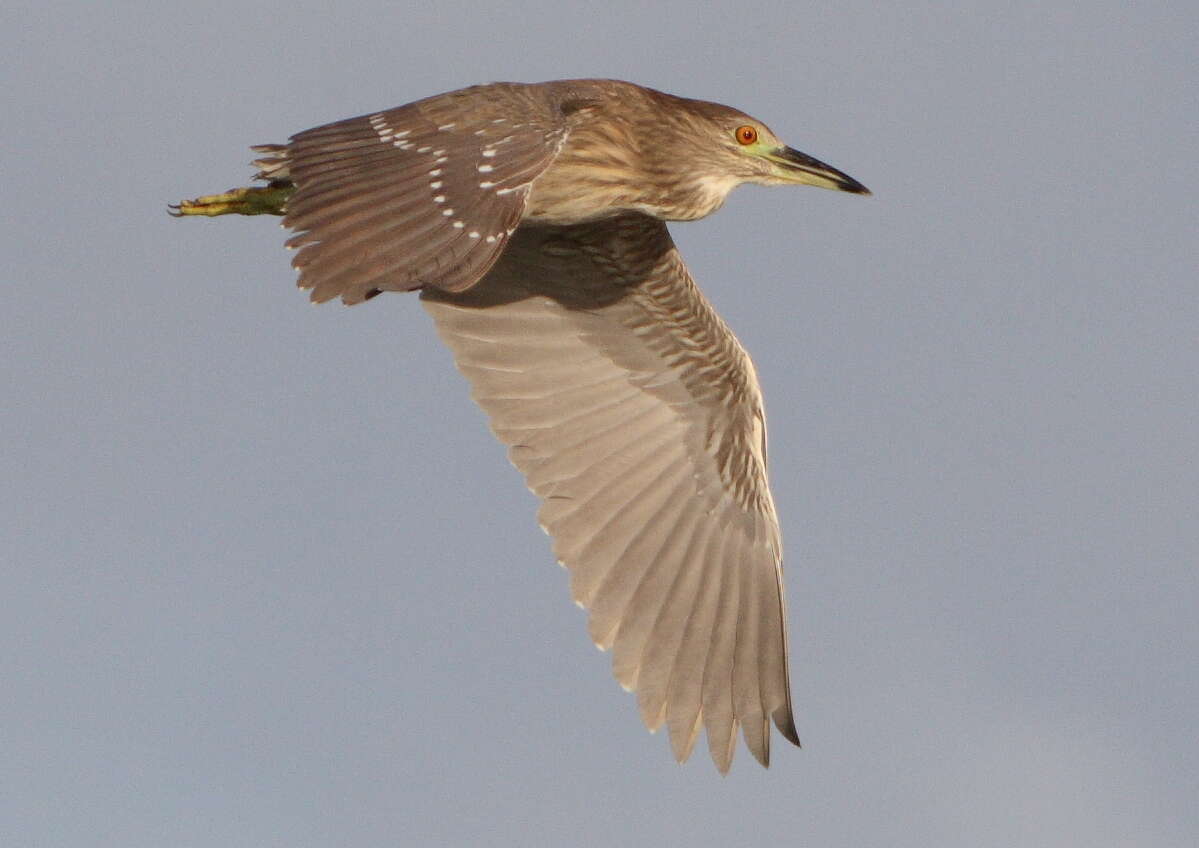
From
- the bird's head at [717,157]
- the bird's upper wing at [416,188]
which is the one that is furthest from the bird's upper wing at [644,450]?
the bird's upper wing at [416,188]

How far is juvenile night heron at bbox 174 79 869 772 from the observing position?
10180mm

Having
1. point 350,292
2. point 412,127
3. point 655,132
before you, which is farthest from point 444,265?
point 655,132

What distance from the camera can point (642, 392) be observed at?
1166cm

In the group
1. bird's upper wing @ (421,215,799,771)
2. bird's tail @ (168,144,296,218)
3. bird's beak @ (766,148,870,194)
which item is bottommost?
bird's upper wing @ (421,215,799,771)

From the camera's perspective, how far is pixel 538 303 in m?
11.4

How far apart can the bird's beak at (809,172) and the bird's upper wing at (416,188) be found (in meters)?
1.66

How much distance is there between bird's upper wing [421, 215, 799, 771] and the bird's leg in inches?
45.7

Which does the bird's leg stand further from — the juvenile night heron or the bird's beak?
the bird's beak

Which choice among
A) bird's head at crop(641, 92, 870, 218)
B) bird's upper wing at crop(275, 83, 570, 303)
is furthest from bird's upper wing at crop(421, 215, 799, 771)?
bird's upper wing at crop(275, 83, 570, 303)

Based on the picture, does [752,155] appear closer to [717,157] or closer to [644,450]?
[717,157]

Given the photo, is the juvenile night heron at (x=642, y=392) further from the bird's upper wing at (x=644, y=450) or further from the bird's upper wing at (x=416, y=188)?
the bird's upper wing at (x=416, y=188)

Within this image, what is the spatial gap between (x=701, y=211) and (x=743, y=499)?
1.98m

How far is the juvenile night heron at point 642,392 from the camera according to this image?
10.2 m

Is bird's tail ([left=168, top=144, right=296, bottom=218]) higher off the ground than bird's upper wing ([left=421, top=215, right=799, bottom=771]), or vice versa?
bird's tail ([left=168, top=144, right=296, bottom=218])
